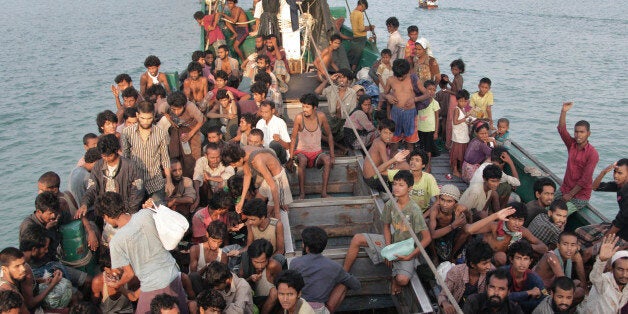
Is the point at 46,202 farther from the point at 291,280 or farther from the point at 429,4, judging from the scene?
the point at 429,4

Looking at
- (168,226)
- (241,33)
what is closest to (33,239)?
(168,226)

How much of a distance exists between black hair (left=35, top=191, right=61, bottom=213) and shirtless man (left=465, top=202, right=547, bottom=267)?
3.62 metres

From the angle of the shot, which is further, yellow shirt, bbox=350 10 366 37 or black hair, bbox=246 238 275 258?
yellow shirt, bbox=350 10 366 37

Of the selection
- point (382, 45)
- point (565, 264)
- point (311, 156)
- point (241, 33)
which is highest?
point (241, 33)

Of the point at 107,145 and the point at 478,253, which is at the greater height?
the point at 107,145

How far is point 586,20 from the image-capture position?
32781mm

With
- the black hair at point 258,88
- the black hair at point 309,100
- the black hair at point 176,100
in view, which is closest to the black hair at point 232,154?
the black hair at point 176,100

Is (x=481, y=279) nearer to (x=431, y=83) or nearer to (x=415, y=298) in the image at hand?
(x=415, y=298)

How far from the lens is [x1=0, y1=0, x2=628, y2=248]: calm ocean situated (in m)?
17.0

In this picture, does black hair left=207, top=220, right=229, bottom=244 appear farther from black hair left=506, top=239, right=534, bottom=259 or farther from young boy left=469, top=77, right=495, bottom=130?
young boy left=469, top=77, right=495, bottom=130

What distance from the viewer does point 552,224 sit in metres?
5.39

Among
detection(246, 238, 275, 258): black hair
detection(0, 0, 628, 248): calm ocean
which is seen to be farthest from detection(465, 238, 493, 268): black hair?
detection(0, 0, 628, 248): calm ocean

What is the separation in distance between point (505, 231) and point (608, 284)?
1.04 m

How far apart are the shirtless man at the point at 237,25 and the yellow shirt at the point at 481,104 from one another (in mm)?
5362
